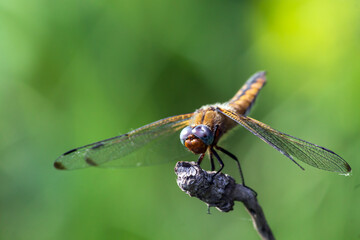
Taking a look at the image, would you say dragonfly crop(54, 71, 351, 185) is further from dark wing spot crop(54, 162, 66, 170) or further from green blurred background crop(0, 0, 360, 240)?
green blurred background crop(0, 0, 360, 240)

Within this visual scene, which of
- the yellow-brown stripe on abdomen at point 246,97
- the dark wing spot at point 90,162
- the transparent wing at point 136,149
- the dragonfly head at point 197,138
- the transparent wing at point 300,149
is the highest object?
the transparent wing at point 300,149

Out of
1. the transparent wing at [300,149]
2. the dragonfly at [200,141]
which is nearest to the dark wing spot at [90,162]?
the dragonfly at [200,141]

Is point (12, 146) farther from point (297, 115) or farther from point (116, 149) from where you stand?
point (297, 115)

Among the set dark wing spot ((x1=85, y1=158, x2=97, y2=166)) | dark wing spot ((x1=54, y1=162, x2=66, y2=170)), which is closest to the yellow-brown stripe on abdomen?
dark wing spot ((x1=85, y1=158, x2=97, y2=166))

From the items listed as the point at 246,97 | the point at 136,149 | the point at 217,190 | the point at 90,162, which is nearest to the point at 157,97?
the point at 136,149

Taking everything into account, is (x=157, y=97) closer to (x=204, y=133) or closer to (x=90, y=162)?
(x=90, y=162)

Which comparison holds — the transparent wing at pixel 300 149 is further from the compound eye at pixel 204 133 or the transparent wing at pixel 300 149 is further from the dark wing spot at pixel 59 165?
the dark wing spot at pixel 59 165
